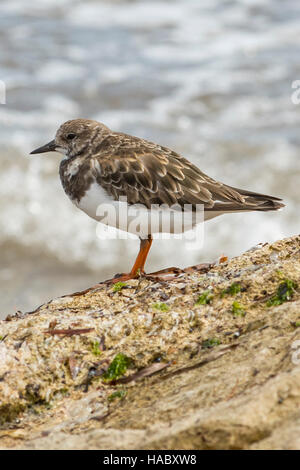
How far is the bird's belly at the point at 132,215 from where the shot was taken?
430 centimetres

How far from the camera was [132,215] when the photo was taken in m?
4.33

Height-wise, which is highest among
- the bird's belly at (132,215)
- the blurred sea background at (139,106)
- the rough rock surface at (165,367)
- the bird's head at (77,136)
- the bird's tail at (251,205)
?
the blurred sea background at (139,106)

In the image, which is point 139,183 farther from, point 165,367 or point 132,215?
point 165,367

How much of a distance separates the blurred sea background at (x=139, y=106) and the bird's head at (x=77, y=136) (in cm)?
223

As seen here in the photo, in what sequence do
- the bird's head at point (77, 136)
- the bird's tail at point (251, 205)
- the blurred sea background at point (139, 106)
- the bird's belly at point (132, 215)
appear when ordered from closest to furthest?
the bird's belly at point (132, 215), the bird's tail at point (251, 205), the bird's head at point (77, 136), the blurred sea background at point (139, 106)

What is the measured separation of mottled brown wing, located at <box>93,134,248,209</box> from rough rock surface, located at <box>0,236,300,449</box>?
1.01 metres

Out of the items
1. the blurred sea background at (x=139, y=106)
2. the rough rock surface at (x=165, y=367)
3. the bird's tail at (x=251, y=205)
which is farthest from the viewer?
the blurred sea background at (x=139, y=106)

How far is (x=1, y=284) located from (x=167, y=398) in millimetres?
4878

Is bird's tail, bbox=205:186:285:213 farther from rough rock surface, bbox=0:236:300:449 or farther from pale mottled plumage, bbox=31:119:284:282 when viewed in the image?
rough rock surface, bbox=0:236:300:449

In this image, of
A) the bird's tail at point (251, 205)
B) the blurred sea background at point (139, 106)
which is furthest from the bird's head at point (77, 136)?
the blurred sea background at point (139, 106)

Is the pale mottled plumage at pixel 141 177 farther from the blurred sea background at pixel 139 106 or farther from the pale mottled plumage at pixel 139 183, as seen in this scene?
the blurred sea background at pixel 139 106
